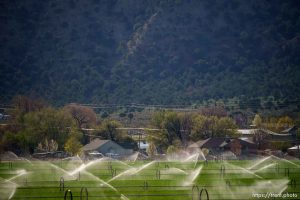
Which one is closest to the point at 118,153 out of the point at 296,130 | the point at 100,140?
the point at 100,140

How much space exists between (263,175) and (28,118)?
7993cm

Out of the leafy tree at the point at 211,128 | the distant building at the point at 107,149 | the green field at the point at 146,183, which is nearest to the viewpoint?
the green field at the point at 146,183

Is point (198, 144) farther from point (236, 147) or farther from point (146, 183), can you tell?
point (146, 183)

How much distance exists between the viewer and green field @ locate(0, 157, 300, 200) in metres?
56.2

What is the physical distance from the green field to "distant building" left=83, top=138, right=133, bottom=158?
40712 millimetres

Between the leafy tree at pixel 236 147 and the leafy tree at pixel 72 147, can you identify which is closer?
the leafy tree at pixel 72 147

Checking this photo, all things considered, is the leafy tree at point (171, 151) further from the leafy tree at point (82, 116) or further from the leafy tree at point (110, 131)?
the leafy tree at point (82, 116)

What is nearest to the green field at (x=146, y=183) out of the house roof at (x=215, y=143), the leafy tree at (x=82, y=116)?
the house roof at (x=215, y=143)

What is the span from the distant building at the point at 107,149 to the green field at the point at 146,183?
4071 cm

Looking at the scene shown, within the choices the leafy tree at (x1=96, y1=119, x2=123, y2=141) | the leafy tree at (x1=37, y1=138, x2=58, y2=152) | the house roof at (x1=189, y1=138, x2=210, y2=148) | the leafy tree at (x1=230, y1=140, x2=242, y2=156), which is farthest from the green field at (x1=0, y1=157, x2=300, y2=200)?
the leafy tree at (x1=96, y1=119, x2=123, y2=141)

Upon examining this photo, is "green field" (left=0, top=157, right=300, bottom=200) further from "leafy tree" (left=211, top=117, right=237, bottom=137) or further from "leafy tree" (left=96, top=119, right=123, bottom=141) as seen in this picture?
"leafy tree" (left=96, top=119, right=123, bottom=141)

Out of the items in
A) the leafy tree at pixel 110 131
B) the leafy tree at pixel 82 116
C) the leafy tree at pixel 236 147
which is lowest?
the leafy tree at pixel 236 147

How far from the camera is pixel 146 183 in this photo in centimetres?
6284

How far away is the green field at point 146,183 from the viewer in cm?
5622
